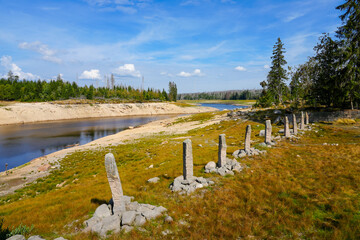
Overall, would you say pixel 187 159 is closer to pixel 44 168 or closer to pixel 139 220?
pixel 139 220

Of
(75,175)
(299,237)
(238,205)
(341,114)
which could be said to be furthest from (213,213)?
(341,114)

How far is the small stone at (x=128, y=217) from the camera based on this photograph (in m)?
8.47

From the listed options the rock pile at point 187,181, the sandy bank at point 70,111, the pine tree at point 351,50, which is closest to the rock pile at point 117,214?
the rock pile at point 187,181

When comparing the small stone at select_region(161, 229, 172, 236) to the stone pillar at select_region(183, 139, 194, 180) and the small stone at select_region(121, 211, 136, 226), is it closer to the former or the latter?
the small stone at select_region(121, 211, 136, 226)

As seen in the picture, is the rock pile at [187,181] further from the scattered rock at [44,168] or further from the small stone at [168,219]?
the scattered rock at [44,168]

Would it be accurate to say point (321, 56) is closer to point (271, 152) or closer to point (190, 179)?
point (271, 152)

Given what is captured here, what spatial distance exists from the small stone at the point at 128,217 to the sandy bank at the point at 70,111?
332 ft

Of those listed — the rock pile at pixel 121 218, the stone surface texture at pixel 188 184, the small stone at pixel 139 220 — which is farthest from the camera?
the stone surface texture at pixel 188 184

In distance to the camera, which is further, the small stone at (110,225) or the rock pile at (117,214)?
the rock pile at (117,214)

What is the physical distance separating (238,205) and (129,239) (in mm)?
5927

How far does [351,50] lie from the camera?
3102 cm

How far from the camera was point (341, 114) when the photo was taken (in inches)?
1357

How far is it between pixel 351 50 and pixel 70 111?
119504 mm

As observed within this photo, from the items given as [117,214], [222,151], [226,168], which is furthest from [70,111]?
[117,214]
